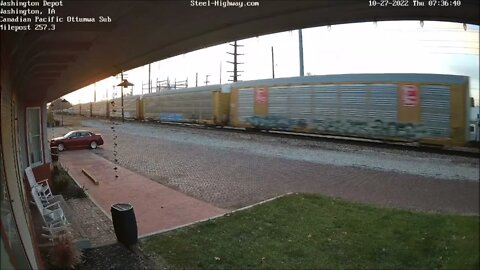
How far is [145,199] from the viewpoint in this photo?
355 inches

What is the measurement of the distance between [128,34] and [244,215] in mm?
5308

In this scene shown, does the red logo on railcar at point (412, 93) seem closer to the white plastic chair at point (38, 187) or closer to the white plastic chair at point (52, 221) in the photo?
the white plastic chair at point (52, 221)

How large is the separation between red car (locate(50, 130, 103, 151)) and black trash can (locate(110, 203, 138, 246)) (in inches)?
341

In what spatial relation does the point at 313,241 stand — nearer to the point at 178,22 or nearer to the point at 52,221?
the point at 52,221

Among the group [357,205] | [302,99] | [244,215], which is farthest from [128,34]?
[302,99]

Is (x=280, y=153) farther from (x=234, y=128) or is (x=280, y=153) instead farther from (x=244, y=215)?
(x=234, y=128)

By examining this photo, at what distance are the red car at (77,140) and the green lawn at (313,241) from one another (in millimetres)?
8636

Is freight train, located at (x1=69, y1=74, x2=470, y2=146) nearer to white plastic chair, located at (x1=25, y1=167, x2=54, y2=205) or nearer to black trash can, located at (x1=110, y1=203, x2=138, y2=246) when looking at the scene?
white plastic chair, located at (x1=25, y1=167, x2=54, y2=205)

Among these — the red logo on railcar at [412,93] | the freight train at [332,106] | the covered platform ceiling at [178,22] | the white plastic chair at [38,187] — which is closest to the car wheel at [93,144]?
the freight train at [332,106]

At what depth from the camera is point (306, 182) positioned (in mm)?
10219

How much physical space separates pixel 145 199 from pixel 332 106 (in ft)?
20.5

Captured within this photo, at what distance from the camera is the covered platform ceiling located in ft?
7.48
